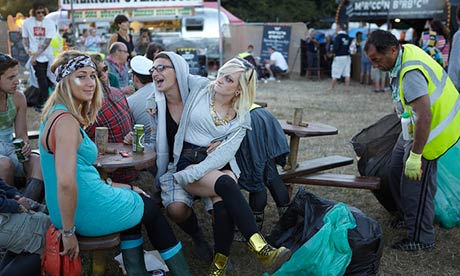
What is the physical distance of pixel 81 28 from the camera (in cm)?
1917

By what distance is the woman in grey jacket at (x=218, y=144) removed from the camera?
3.12 meters

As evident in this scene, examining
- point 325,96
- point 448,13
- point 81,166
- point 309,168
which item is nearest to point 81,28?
point 325,96

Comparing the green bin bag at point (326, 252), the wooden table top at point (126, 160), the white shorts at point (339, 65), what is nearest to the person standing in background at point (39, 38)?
the wooden table top at point (126, 160)

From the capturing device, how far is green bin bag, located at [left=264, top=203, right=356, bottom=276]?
2951 millimetres

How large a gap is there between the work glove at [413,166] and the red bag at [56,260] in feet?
7.09

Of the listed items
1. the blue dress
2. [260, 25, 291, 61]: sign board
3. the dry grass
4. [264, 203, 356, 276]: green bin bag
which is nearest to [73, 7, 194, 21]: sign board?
the dry grass

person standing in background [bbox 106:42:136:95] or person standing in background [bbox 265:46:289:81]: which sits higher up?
person standing in background [bbox 106:42:136:95]

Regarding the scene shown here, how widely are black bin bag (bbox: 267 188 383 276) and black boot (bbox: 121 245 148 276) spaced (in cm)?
92

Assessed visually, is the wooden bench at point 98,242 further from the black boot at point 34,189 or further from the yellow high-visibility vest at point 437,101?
the yellow high-visibility vest at point 437,101

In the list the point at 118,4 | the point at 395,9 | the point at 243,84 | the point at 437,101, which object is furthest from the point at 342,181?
the point at 395,9

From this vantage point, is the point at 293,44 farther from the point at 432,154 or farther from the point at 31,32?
the point at 432,154

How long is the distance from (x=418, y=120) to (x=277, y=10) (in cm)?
3373

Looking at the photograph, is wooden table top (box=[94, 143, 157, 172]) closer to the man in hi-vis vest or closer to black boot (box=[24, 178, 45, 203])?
black boot (box=[24, 178, 45, 203])

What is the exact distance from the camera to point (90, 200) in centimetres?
264
